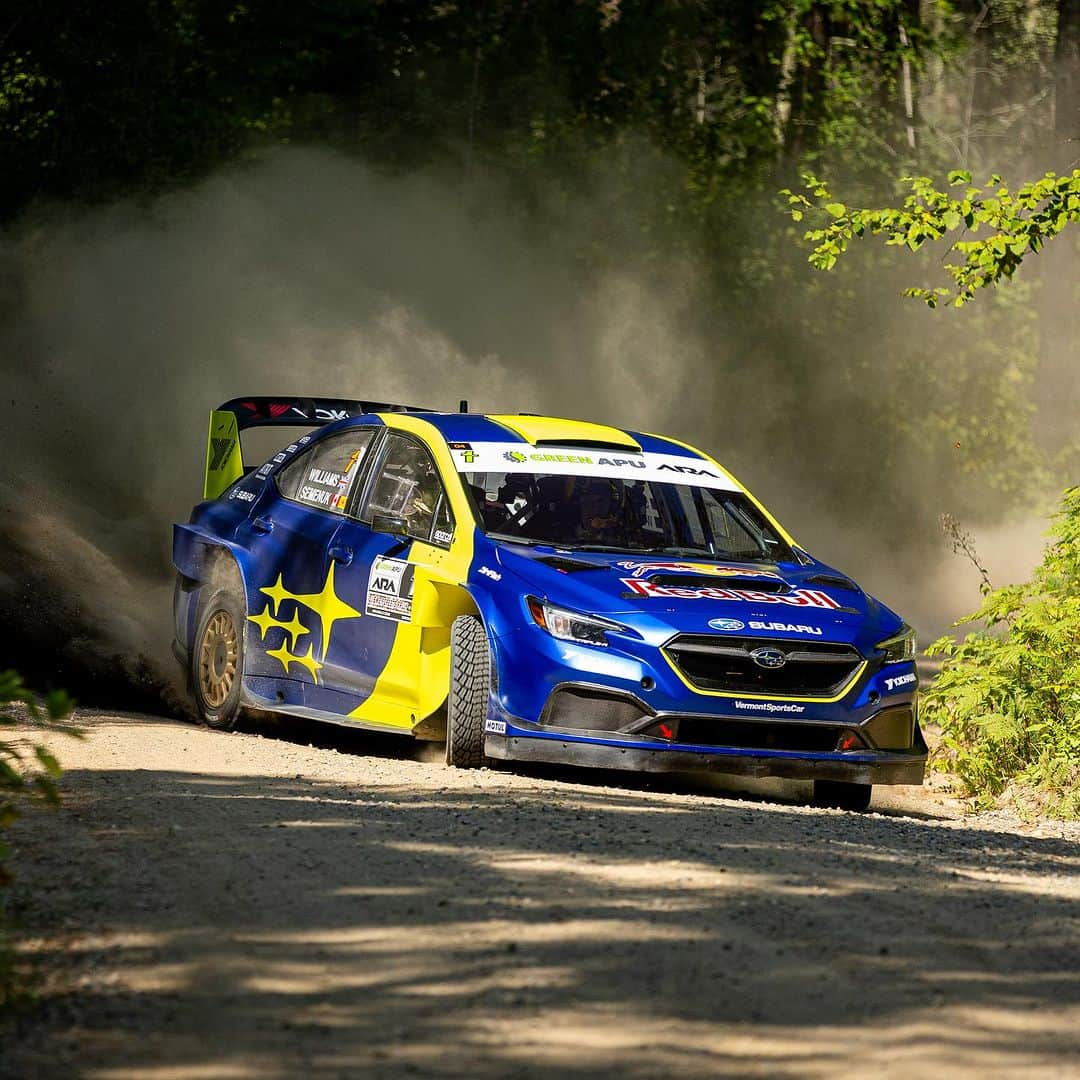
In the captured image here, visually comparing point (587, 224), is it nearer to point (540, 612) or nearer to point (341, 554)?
point (341, 554)

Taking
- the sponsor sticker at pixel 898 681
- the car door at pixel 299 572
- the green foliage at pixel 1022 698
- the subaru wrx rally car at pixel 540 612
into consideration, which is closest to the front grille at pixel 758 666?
the subaru wrx rally car at pixel 540 612

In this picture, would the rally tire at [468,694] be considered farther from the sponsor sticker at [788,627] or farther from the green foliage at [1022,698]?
the green foliage at [1022,698]

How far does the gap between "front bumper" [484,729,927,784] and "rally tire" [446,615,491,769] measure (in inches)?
3.5

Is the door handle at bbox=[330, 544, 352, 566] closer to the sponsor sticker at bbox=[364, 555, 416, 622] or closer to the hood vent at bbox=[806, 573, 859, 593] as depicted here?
the sponsor sticker at bbox=[364, 555, 416, 622]

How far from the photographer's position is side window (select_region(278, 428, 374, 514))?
9.06 meters

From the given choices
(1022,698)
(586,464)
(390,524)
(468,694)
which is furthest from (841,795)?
(390,524)

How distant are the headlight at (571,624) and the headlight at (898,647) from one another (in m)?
1.21

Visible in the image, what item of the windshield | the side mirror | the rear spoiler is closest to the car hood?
the windshield

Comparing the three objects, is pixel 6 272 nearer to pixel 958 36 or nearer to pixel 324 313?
pixel 324 313

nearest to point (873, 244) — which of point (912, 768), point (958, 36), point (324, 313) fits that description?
point (958, 36)

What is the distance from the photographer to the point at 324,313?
22547 mm

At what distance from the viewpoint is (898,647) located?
26.1ft

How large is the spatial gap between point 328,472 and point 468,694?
2032mm

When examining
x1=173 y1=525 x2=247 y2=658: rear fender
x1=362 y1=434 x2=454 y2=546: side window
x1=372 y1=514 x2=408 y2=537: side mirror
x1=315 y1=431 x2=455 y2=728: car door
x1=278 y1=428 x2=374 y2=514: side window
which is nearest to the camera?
x1=315 y1=431 x2=455 y2=728: car door
